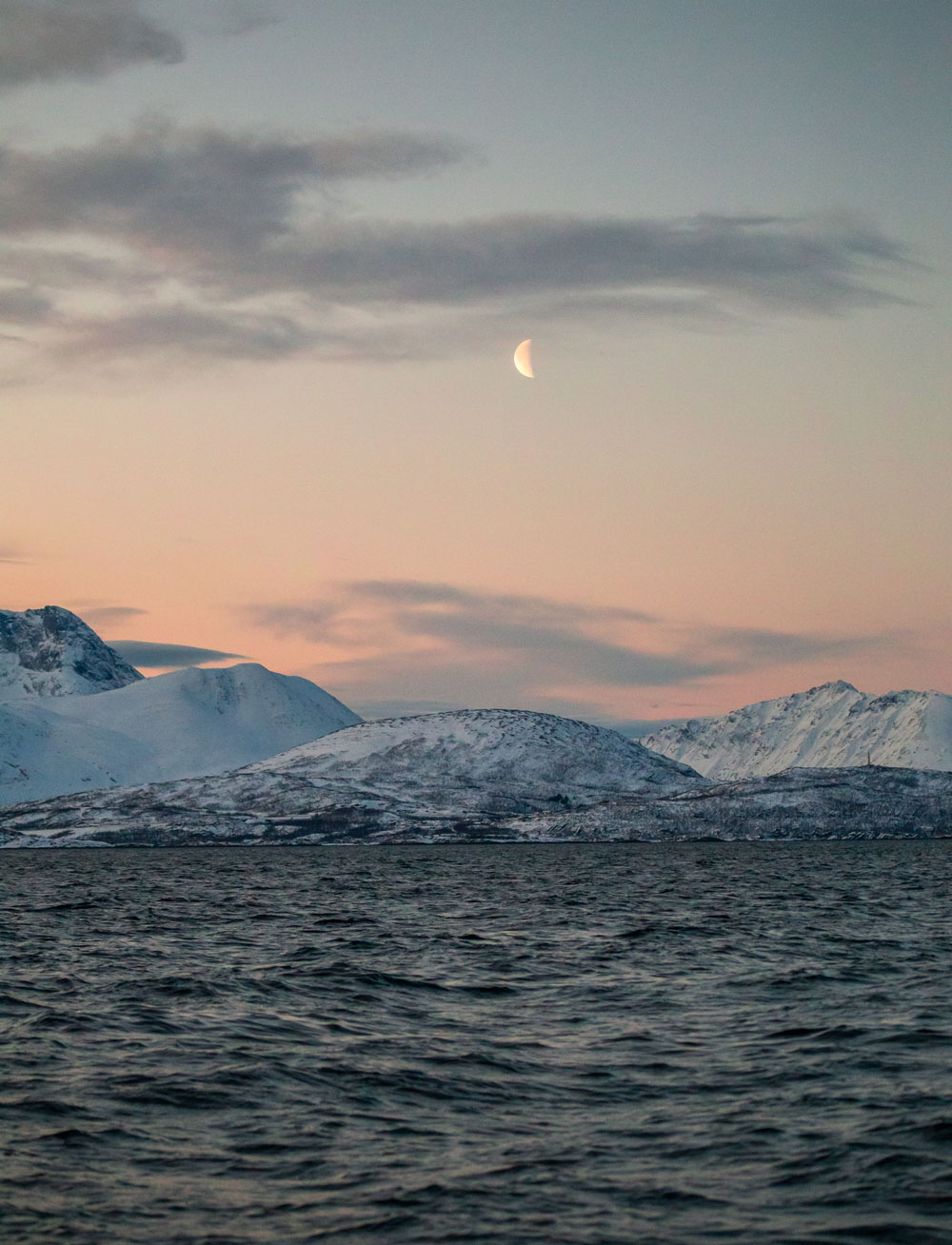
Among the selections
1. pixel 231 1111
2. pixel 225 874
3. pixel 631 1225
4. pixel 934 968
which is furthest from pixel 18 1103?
pixel 225 874

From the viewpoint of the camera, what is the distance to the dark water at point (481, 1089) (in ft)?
68.5

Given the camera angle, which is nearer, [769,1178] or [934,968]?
[769,1178]

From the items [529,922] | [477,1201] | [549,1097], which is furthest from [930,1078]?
[529,922]

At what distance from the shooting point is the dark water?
20.9m

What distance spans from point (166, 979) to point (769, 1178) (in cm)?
3053

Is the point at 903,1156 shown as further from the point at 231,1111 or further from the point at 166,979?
the point at 166,979

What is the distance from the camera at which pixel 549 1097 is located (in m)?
28.7

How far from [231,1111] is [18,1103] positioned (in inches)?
192

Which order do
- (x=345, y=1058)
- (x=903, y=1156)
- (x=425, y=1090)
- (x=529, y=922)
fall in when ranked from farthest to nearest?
(x=529, y=922) < (x=345, y=1058) < (x=425, y=1090) < (x=903, y=1156)

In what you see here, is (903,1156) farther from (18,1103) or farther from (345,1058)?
(18,1103)

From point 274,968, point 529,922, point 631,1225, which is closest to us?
point 631,1225

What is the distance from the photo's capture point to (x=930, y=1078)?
30078 mm

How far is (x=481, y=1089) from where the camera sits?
97.3 feet

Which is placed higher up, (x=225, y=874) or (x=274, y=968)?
(x=274, y=968)
